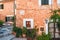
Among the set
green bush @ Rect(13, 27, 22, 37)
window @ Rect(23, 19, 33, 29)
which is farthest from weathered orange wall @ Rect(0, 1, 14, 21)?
window @ Rect(23, 19, 33, 29)

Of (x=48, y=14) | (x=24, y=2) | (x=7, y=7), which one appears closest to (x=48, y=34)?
(x=48, y=14)

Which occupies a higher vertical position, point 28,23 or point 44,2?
point 44,2

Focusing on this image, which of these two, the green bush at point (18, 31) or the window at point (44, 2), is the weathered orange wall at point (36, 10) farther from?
the green bush at point (18, 31)

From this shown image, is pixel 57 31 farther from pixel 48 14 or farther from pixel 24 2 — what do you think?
pixel 24 2

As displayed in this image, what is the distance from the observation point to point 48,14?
54.7 feet

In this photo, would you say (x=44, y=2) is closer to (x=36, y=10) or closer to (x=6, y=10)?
(x=36, y=10)

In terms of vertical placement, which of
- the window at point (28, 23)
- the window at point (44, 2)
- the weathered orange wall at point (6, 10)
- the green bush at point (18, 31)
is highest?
the window at point (44, 2)

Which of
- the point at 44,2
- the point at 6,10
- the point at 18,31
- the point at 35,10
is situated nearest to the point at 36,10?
the point at 35,10

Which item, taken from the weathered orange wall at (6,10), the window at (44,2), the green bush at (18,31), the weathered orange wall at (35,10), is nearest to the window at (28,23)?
the weathered orange wall at (35,10)

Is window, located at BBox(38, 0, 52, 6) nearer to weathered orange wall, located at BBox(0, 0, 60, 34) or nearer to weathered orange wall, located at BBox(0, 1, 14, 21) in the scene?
weathered orange wall, located at BBox(0, 0, 60, 34)

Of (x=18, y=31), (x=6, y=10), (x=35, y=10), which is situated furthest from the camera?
(x=6, y=10)

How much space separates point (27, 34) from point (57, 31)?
2007 mm

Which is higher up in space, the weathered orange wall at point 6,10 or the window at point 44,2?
the window at point 44,2

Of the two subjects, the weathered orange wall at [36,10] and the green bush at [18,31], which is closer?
the green bush at [18,31]
